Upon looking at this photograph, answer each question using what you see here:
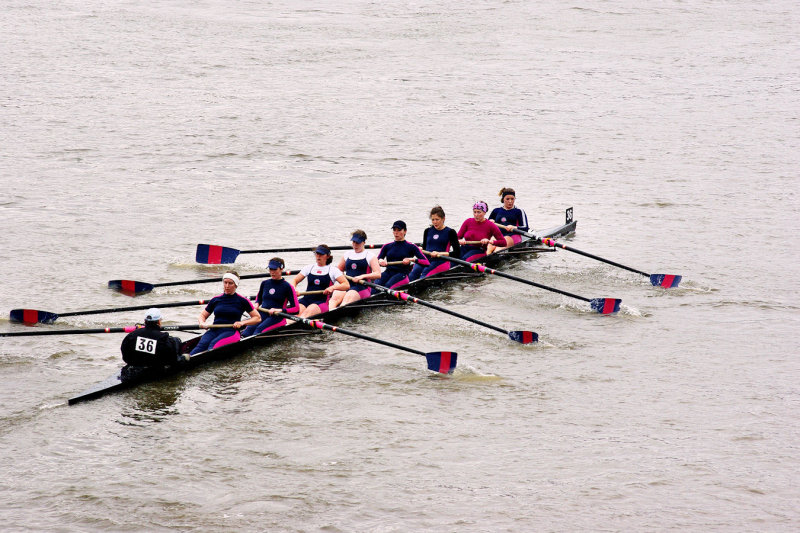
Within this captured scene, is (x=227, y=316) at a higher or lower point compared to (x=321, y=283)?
lower

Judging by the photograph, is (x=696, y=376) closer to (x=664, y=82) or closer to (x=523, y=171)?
(x=523, y=171)

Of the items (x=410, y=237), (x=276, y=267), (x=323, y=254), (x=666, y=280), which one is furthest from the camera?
(x=410, y=237)

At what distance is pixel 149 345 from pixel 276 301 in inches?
107

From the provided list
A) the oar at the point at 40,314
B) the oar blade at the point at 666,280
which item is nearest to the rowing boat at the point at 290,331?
the oar at the point at 40,314

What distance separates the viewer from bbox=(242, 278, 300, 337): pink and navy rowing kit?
15.4 meters

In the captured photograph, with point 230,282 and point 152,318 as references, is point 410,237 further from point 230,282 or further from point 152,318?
point 152,318

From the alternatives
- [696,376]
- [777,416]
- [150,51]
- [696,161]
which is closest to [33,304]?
[696,376]

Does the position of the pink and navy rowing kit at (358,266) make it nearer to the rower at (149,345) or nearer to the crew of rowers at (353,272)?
the crew of rowers at (353,272)

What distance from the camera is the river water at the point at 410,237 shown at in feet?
37.7

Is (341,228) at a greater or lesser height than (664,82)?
lesser

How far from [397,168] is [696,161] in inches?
388

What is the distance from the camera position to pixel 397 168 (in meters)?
29.2

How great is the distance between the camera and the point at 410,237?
76.1ft

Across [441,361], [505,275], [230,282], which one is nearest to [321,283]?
[230,282]
